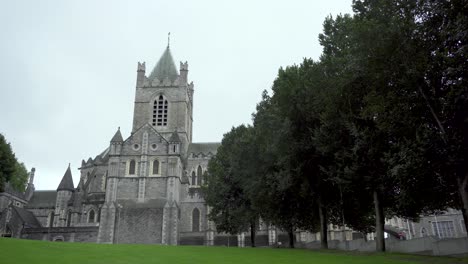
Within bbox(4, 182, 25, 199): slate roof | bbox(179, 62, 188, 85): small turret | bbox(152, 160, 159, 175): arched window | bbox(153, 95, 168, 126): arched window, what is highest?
bbox(179, 62, 188, 85): small turret

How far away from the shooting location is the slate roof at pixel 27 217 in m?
55.0

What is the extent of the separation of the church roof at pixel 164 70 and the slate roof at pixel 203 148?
41.0ft

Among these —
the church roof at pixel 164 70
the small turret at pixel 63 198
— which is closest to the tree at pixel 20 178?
the small turret at pixel 63 198

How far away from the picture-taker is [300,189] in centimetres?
2969

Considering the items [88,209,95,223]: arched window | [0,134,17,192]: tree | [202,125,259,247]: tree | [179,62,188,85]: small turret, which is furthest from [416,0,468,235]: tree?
[179,62,188,85]: small turret

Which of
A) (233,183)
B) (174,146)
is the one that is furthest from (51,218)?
(233,183)

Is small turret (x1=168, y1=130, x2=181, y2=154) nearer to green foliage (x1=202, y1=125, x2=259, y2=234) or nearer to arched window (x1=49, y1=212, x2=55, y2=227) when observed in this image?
green foliage (x1=202, y1=125, x2=259, y2=234)

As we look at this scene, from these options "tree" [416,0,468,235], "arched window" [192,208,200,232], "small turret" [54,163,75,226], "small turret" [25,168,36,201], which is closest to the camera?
"tree" [416,0,468,235]

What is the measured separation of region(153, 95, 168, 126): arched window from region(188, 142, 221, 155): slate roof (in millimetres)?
6766

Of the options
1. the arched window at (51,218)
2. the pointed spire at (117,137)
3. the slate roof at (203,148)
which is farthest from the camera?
the slate roof at (203,148)

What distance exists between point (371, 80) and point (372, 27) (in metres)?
2.98

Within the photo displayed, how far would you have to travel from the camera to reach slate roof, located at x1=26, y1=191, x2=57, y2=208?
64312mm

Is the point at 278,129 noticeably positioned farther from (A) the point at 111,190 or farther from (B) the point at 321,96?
(A) the point at 111,190

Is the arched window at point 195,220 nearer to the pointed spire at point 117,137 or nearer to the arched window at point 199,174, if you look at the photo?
the arched window at point 199,174
